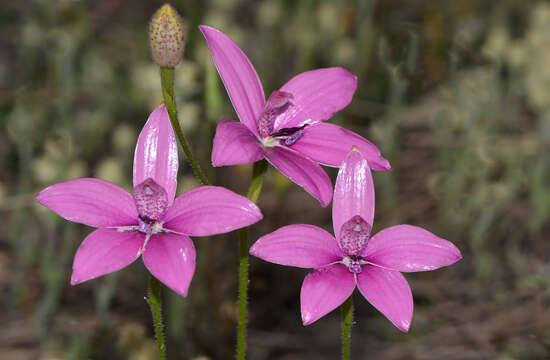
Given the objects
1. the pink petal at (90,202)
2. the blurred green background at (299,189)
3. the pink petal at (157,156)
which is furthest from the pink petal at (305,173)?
the blurred green background at (299,189)

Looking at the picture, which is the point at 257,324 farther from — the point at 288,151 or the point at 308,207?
the point at 288,151

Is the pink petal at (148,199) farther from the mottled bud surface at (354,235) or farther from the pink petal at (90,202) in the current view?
the mottled bud surface at (354,235)

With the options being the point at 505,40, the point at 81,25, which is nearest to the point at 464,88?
the point at 505,40

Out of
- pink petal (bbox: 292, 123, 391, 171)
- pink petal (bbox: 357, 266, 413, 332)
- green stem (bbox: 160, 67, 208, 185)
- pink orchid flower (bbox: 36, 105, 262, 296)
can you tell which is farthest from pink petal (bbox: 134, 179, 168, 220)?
pink petal (bbox: 357, 266, 413, 332)

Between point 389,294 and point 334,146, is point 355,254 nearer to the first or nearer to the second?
point 389,294

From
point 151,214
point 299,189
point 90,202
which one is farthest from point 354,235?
point 299,189
